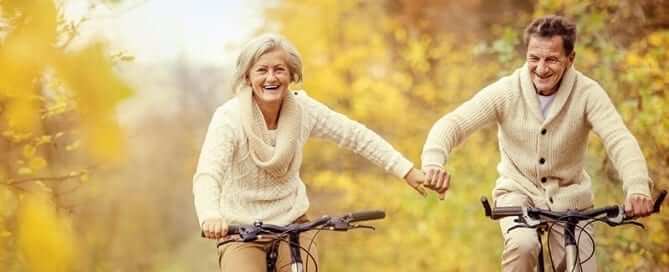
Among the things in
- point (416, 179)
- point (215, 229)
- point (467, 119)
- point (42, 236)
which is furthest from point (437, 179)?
point (42, 236)

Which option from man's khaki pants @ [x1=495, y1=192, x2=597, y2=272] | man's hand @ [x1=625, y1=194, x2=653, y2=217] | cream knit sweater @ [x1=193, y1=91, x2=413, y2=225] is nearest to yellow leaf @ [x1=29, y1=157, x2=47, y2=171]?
cream knit sweater @ [x1=193, y1=91, x2=413, y2=225]

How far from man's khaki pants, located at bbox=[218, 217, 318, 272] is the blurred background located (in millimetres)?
2471

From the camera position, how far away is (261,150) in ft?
19.4

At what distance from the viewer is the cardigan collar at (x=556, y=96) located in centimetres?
613

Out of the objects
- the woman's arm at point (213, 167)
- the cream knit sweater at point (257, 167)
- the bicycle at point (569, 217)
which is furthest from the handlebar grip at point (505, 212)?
the woman's arm at point (213, 167)

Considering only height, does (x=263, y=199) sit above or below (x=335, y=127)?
below

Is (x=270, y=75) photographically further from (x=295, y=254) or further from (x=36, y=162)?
(x=36, y=162)

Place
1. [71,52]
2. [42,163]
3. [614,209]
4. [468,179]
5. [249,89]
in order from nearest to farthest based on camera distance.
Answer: [614,209]
[249,89]
[42,163]
[71,52]
[468,179]

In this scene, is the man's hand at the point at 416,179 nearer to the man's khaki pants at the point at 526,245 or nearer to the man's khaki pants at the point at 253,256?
the man's khaki pants at the point at 526,245

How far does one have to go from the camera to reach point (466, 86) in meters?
20.2

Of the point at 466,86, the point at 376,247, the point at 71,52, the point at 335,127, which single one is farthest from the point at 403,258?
the point at 335,127

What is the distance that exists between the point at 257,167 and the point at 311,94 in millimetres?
15938

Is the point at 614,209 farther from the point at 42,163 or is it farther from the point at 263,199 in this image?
the point at 42,163

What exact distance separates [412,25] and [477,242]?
10145 mm
